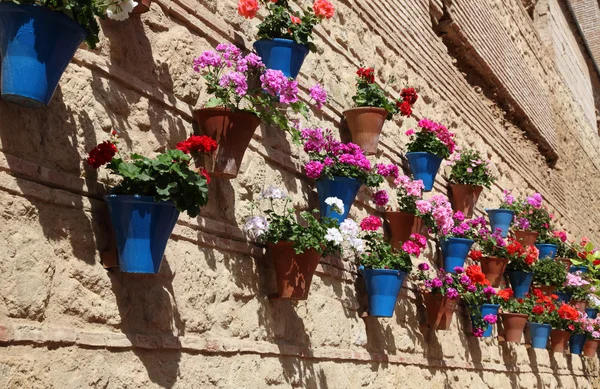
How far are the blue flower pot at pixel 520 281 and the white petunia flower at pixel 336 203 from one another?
4.16 metres

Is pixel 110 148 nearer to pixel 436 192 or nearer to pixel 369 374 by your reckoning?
pixel 369 374

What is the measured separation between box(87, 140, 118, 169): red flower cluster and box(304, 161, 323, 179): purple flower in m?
1.71

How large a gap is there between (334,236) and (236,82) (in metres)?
0.95

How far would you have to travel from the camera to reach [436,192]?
6.60m

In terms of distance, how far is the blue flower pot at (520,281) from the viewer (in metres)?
7.93

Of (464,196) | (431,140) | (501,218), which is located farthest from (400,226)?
(501,218)

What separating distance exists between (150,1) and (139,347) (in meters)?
1.43

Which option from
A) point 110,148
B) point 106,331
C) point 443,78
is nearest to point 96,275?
point 106,331

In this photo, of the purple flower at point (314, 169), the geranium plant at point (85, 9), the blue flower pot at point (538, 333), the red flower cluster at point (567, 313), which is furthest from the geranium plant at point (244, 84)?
the red flower cluster at point (567, 313)

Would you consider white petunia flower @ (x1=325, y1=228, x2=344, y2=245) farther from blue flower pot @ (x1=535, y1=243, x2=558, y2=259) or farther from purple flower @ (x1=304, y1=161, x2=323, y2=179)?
blue flower pot @ (x1=535, y1=243, x2=558, y2=259)

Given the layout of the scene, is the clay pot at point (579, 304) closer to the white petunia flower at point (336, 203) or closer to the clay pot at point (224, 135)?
the white petunia flower at point (336, 203)

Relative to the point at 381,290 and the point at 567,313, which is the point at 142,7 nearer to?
the point at 381,290

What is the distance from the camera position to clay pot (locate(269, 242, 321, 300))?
151 inches

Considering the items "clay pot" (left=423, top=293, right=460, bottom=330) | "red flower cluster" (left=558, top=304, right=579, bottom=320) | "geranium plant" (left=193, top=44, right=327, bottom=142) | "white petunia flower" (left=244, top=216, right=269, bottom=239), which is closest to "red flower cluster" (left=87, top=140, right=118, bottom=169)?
"geranium plant" (left=193, top=44, right=327, bottom=142)
